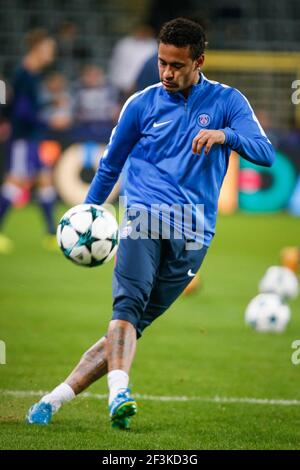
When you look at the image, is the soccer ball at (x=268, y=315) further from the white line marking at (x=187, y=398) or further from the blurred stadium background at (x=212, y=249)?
the white line marking at (x=187, y=398)

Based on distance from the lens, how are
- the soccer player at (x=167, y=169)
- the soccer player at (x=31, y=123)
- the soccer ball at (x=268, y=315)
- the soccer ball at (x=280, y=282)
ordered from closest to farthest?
the soccer player at (x=167, y=169)
the soccer ball at (x=268, y=315)
the soccer ball at (x=280, y=282)
the soccer player at (x=31, y=123)

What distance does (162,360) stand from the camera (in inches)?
319

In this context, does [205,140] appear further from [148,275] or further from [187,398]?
[187,398]

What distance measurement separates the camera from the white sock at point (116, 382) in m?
5.36

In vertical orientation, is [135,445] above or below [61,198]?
above

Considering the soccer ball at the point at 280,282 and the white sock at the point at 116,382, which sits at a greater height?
the white sock at the point at 116,382

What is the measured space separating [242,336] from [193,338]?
47 centimetres

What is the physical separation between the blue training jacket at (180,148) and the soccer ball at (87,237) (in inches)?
8.6

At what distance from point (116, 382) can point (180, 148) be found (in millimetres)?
1381

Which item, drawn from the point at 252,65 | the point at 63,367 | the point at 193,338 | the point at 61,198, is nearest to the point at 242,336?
the point at 193,338

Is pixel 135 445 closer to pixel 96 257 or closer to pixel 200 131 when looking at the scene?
pixel 96 257

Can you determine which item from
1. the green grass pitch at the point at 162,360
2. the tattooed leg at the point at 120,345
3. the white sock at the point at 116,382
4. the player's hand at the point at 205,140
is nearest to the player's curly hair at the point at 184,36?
the player's hand at the point at 205,140

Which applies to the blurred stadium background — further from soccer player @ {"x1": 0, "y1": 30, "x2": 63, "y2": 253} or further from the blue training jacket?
the blue training jacket

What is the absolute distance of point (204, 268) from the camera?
13.3m
